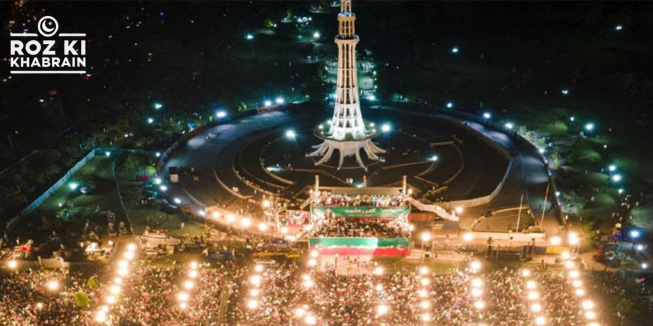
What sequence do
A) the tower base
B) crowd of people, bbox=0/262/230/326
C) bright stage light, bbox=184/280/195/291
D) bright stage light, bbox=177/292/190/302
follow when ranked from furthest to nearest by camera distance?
1. the tower base
2. bright stage light, bbox=184/280/195/291
3. bright stage light, bbox=177/292/190/302
4. crowd of people, bbox=0/262/230/326

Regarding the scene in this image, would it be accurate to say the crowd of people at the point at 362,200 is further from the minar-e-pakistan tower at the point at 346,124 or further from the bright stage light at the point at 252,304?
the minar-e-pakistan tower at the point at 346,124

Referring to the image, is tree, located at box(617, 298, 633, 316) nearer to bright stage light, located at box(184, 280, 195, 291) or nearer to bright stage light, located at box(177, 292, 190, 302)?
bright stage light, located at box(177, 292, 190, 302)

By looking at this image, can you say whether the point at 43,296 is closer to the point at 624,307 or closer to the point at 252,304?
the point at 252,304

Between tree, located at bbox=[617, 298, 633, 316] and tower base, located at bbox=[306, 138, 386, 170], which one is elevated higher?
tower base, located at bbox=[306, 138, 386, 170]

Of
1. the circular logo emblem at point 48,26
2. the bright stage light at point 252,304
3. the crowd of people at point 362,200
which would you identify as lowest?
the bright stage light at point 252,304

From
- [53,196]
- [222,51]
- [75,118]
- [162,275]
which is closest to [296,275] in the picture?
[162,275]

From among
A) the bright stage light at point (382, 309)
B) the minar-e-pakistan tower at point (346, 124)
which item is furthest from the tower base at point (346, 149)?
the bright stage light at point (382, 309)

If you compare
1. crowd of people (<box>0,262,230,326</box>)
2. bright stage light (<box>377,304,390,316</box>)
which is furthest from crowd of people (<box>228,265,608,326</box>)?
crowd of people (<box>0,262,230,326</box>)

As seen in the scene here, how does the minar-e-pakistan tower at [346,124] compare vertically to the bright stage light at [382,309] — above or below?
above
